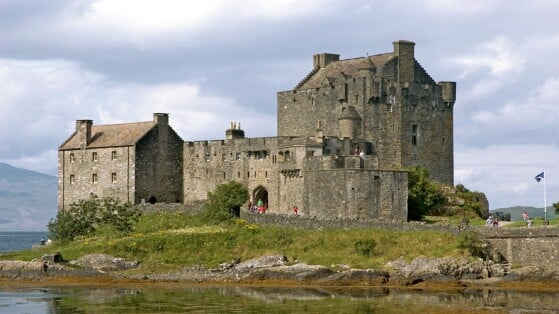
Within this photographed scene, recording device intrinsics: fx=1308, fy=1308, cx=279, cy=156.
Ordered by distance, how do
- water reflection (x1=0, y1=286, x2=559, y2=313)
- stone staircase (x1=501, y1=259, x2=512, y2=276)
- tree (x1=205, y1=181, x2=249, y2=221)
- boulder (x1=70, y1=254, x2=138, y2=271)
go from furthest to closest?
tree (x1=205, y1=181, x2=249, y2=221) → boulder (x1=70, y1=254, x2=138, y2=271) → stone staircase (x1=501, y1=259, x2=512, y2=276) → water reflection (x1=0, y1=286, x2=559, y2=313)

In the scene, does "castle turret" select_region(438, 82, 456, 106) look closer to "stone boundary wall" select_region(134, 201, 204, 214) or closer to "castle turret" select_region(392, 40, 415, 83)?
"castle turret" select_region(392, 40, 415, 83)

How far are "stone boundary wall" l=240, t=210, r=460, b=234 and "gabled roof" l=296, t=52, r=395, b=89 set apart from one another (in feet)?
56.5

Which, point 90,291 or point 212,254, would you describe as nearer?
point 90,291

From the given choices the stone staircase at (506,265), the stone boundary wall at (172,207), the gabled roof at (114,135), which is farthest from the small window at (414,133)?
the stone staircase at (506,265)

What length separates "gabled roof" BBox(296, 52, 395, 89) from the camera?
326ft

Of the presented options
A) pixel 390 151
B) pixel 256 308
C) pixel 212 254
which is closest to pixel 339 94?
pixel 390 151

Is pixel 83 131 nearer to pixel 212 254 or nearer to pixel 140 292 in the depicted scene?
pixel 212 254

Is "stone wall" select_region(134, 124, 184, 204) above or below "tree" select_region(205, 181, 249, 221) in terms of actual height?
above

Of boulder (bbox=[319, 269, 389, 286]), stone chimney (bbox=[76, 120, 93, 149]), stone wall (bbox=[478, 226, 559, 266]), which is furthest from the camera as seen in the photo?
stone chimney (bbox=[76, 120, 93, 149])

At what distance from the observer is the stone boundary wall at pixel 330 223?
7981 cm

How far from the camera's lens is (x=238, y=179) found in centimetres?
9794

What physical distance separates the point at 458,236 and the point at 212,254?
50.4 feet

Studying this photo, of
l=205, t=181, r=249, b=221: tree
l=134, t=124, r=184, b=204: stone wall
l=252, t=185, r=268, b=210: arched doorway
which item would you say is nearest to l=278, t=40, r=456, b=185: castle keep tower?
l=252, t=185, r=268, b=210: arched doorway

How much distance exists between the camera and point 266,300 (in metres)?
66.1
